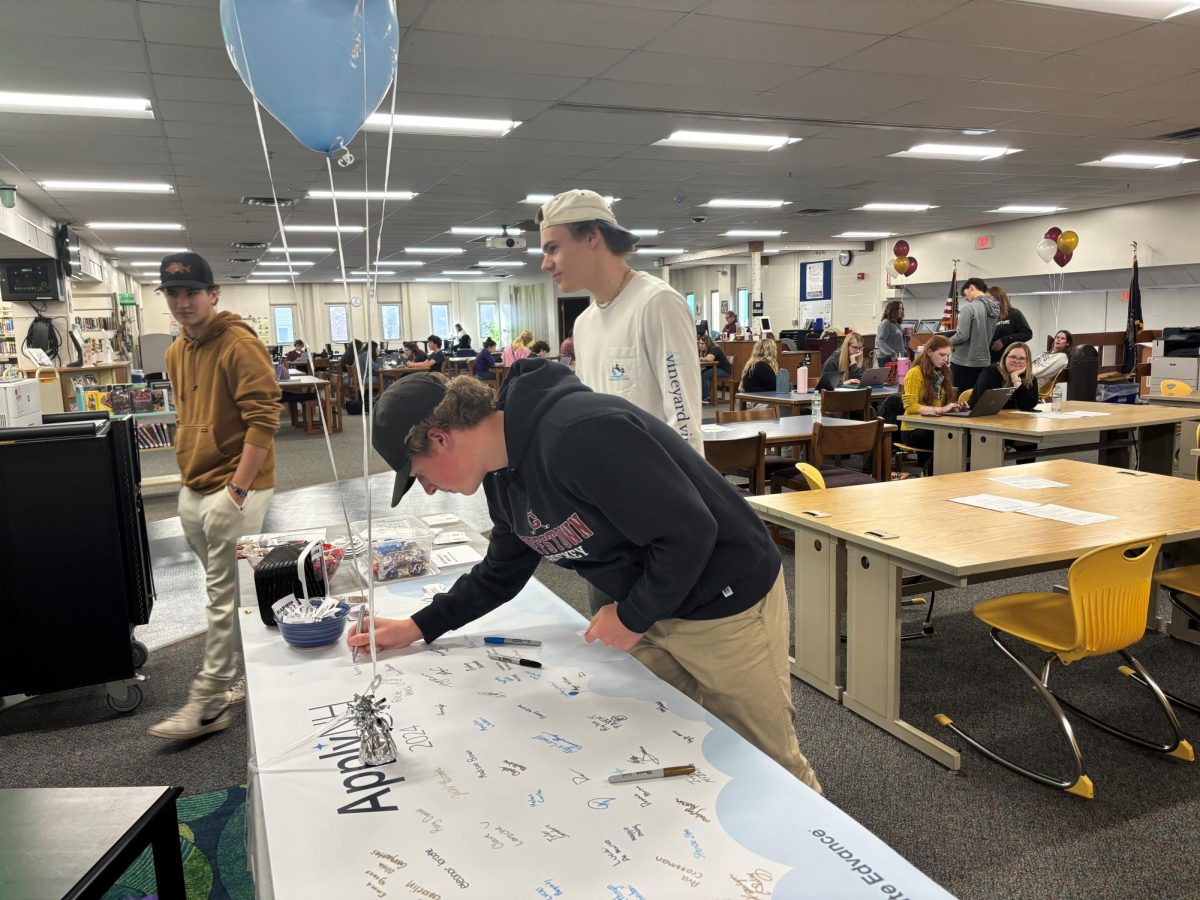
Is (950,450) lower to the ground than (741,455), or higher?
lower

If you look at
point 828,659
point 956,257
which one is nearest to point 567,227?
point 828,659

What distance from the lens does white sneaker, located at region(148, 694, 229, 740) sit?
281 cm

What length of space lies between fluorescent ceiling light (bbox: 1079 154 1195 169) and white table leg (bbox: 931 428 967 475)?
560 cm

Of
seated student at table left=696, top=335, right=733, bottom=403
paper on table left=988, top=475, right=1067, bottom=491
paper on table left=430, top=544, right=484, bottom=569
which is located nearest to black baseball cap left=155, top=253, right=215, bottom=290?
paper on table left=430, top=544, right=484, bottom=569

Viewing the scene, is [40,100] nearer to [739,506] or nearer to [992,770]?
[739,506]

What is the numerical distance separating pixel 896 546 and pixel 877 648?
475 mm

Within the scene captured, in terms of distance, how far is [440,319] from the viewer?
26109mm

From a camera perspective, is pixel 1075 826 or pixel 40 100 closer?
pixel 1075 826

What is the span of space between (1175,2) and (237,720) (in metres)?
6.09

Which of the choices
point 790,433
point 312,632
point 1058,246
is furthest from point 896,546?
point 1058,246

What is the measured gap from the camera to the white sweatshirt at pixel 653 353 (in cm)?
215

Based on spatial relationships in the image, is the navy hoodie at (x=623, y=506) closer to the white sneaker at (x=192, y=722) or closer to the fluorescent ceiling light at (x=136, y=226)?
the white sneaker at (x=192, y=722)

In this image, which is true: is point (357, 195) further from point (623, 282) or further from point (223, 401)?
point (623, 282)

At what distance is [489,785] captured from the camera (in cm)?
117
